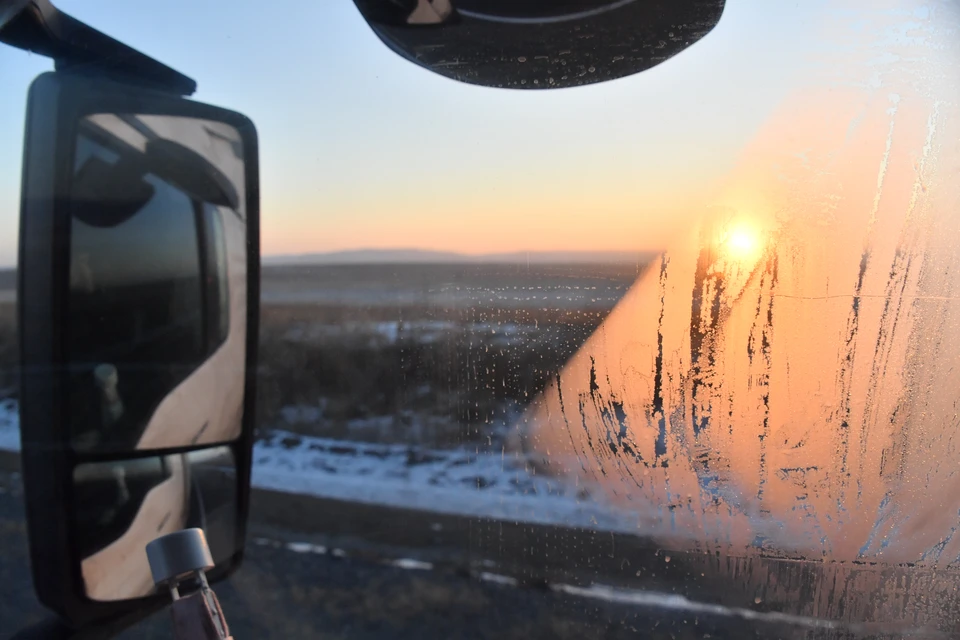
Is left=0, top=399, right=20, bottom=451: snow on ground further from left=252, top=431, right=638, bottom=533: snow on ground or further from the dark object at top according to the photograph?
the dark object at top

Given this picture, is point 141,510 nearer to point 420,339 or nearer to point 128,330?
point 128,330

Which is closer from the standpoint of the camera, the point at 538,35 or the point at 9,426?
the point at 538,35

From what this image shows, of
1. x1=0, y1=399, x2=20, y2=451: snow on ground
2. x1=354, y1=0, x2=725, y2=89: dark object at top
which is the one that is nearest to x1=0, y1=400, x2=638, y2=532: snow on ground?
x1=0, y1=399, x2=20, y2=451: snow on ground

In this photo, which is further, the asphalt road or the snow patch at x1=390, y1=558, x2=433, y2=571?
the snow patch at x1=390, y1=558, x2=433, y2=571

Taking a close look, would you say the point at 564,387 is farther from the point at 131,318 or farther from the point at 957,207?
the point at 131,318

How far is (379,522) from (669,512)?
0.74 m

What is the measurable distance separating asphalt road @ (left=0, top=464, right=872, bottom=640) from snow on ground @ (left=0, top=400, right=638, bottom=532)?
15cm

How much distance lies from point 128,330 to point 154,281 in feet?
0.45

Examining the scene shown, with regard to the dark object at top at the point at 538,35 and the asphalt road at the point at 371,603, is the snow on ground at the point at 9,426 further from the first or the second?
the dark object at top at the point at 538,35

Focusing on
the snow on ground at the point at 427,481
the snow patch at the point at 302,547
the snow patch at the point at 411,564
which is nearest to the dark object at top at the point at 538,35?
the snow on ground at the point at 427,481

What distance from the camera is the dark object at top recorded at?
132 centimetres

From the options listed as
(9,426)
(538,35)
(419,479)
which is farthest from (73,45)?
(419,479)

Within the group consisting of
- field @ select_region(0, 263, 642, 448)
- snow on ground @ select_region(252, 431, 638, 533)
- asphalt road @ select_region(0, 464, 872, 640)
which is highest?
field @ select_region(0, 263, 642, 448)

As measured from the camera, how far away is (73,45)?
1505 millimetres
